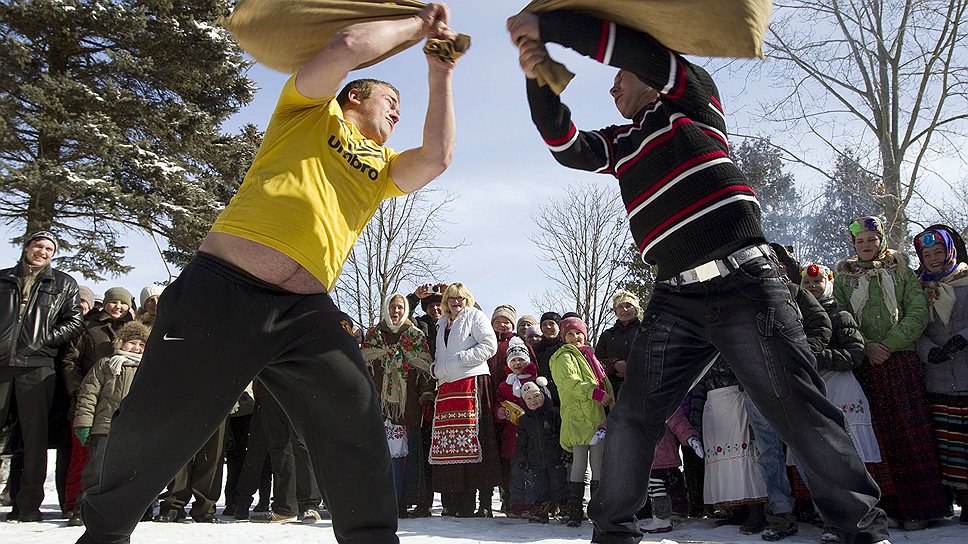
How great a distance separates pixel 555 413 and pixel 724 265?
4.16 m

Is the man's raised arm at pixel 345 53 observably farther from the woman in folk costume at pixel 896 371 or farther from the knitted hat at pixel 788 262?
the woman in folk costume at pixel 896 371

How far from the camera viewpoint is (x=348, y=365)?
8.11 feet

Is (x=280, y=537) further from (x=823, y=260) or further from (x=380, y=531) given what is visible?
(x=823, y=260)

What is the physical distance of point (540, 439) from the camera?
6.76 metres

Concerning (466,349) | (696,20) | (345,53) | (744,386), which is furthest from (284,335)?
(466,349)

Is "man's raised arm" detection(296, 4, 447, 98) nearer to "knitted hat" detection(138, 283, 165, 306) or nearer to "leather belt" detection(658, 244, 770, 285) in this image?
"leather belt" detection(658, 244, 770, 285)

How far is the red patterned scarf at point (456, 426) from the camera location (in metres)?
6.89

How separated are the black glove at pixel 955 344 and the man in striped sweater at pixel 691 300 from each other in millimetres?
3511

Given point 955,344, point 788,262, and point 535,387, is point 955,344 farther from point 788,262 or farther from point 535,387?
point 535,387

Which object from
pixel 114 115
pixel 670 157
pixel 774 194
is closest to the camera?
pixel 670 157

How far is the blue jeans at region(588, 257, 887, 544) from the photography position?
2.70 m

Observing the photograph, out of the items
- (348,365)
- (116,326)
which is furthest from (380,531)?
(116,326)

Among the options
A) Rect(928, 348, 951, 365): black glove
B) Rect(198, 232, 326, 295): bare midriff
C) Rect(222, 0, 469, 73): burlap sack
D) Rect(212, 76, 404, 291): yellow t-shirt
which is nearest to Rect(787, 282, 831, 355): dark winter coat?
Rect(928, 348, 951, 365): black glove

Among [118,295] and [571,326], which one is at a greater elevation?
[118,295]
